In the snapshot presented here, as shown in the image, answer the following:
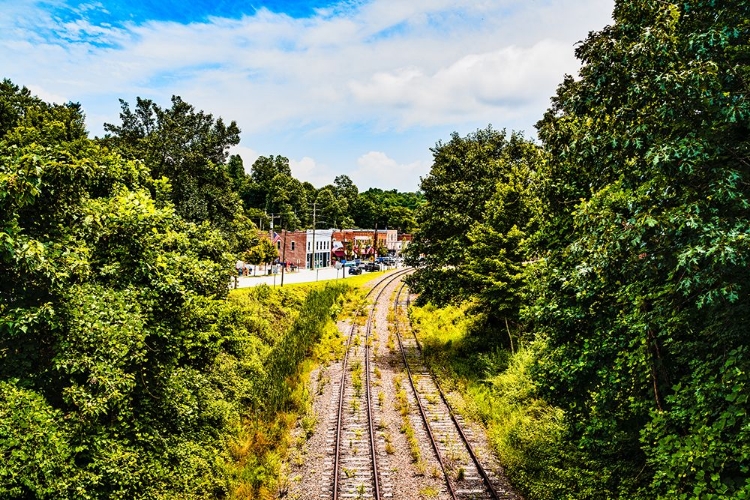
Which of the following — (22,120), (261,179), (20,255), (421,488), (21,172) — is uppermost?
(261,179)

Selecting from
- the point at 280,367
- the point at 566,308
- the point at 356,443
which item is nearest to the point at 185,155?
the point at 280,367

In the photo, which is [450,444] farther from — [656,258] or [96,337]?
[96,337]

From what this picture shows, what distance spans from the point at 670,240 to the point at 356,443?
41.3ft

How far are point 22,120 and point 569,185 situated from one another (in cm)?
3560

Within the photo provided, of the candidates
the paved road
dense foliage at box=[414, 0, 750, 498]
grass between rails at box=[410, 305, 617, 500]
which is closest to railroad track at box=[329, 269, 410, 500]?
grass between rails at box=[410, 305, 617, 500]

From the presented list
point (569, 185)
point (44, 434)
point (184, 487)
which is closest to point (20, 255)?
point (44, 434)

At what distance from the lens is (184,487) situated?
1092 cm

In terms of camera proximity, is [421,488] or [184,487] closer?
[184,487]

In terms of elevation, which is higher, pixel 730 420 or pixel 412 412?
pixel 730 420

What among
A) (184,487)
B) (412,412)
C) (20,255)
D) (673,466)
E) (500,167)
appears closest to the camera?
(20,255)

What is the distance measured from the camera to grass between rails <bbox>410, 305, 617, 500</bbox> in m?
11.6

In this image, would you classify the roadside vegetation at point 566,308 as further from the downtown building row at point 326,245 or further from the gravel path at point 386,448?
the downtown building row at point 326,245

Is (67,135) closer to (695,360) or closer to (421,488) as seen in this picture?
(421,488)

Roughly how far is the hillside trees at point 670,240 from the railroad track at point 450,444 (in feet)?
13.4
